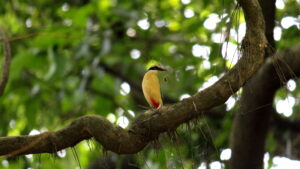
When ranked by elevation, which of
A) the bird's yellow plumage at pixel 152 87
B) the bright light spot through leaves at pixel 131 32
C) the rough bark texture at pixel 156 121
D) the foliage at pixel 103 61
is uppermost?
the bright light spot through leaves at pixel 131 32

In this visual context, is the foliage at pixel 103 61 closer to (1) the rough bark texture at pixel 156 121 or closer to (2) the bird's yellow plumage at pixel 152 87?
(2) the bird's yellow plumage at pixel 152 87

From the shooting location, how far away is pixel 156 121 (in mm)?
2922

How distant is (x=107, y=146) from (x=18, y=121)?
4425mm

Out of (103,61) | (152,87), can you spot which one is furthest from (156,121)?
(103,61)

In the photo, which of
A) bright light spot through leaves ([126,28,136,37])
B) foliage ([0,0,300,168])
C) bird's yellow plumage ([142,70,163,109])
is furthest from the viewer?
bright light spot through leaves ([126,28,136,37])

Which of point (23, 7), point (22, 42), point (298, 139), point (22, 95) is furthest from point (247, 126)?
point (23, 7)

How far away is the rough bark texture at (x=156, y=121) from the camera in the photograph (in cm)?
284

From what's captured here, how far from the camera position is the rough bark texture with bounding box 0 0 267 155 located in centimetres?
284

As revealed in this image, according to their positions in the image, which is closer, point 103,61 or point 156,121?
point 156,121

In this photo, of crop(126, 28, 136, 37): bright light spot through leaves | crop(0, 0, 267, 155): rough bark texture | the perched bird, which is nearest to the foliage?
crop(126, 28, 136, 37): bright light spot through leaves

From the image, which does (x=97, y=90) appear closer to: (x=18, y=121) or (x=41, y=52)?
(x=41, y=52)

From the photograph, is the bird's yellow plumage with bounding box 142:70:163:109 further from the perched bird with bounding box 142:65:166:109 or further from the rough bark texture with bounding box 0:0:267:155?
the rough bark texture with bounding box 0:0:267:155

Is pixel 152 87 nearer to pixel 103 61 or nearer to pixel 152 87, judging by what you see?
pixel 152 87

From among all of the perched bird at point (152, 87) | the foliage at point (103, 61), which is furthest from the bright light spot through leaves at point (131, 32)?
the perched bird at point (152, 87)
